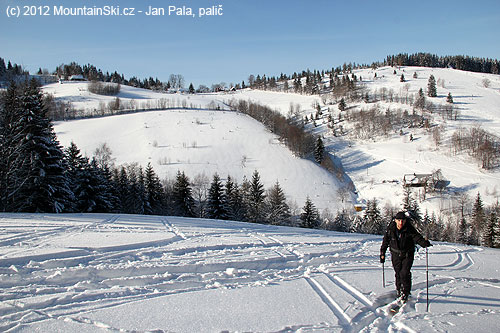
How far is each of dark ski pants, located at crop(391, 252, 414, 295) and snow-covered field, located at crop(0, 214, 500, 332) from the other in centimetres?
32

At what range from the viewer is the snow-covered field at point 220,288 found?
172 inches

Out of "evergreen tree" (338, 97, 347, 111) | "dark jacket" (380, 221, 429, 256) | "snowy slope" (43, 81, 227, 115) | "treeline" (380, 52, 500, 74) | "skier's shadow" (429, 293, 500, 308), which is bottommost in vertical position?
"skier's shadow" (429, 293, 500, 308)

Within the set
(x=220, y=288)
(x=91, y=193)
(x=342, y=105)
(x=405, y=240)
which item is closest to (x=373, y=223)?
(x=91, y=193)

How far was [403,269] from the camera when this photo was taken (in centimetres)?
544

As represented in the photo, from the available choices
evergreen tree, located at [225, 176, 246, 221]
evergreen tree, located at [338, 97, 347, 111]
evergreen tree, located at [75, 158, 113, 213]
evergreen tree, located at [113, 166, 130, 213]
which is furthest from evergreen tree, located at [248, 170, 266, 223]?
A: evergreen tree, located at [338, 97, 347, 111]

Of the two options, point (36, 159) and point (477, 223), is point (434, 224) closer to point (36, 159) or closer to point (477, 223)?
point (477, 223)

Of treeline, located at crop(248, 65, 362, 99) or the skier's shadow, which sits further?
treeline, located at crop(248, 65, 362, 99)

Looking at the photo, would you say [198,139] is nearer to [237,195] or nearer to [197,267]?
[237,195]

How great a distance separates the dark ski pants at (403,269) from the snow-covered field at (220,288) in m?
0.32

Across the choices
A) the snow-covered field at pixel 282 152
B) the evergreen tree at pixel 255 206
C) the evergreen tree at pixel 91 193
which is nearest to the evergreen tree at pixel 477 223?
the snow-covered field at pixel 282 152

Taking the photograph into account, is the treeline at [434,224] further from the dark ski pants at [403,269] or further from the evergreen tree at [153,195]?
the dark ski pants at [403,269]

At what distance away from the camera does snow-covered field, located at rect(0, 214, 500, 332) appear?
14.3 ft

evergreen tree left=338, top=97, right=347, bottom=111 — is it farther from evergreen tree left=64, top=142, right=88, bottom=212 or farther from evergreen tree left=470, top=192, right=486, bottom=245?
evergreen tree left=64, top=142, right=88, bottom=212

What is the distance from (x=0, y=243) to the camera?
8242 millimetres
